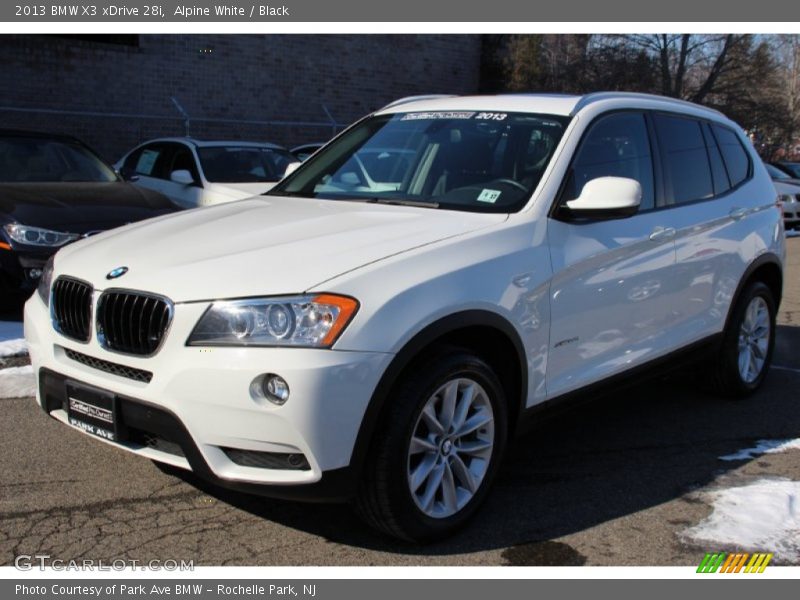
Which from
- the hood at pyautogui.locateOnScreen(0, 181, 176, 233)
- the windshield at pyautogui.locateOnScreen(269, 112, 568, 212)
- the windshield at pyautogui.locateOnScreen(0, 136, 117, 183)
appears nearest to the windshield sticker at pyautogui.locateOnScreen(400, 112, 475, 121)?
the windshield at pyautogui.locateOnScreen(269, 112, 568, 212)

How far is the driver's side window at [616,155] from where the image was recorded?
4.41m

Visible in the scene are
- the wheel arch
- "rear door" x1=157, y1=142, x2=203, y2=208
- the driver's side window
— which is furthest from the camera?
"rear door" x1=157, y1=142, x2=203, y2=208

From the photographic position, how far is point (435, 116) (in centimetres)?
493

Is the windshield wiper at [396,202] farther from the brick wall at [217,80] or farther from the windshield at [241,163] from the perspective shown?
the brick wall at [217,80]

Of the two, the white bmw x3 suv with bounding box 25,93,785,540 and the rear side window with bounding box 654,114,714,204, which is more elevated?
the rear side window with bounding box 654,114,714,204

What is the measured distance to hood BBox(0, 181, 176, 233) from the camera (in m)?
7.14

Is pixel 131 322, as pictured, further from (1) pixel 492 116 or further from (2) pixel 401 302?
(1) pixel 492 116

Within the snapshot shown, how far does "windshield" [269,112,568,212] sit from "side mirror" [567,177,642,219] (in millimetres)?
241

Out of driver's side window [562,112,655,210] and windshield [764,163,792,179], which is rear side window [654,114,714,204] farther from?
windshield [764,163,792,179]

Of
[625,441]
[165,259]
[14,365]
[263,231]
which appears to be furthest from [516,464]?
[14,365]

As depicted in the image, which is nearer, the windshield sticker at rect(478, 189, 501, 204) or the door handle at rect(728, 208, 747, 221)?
the windshield sticker at rect(478, 189, 501, 204)

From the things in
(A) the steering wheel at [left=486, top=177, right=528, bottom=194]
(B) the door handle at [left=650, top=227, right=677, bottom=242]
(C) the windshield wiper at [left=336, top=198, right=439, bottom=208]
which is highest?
(A) the steering wheel at [left=486, top=177, right=528, bottom=194]

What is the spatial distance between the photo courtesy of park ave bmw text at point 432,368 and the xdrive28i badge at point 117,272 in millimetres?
22

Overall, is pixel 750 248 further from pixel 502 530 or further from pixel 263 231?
pixel 263 231
